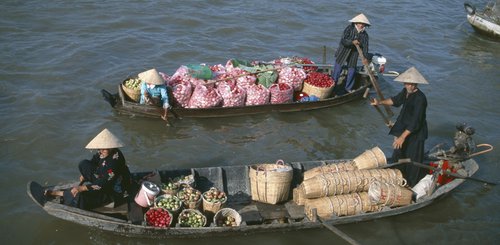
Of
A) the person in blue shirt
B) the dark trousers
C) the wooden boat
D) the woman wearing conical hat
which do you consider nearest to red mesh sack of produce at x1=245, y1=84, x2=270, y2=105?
the person in blue shirt

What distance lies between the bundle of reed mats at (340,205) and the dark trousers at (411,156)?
3.55 ft

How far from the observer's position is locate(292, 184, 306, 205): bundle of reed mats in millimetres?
7121

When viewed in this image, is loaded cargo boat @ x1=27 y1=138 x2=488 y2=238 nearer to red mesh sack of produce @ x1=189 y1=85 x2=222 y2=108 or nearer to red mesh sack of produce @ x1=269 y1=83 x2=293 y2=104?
red mesh sack of produce @ x1=189 y1=85 x2=222 y2=108

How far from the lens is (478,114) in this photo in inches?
467

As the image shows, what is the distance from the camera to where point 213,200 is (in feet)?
21.9

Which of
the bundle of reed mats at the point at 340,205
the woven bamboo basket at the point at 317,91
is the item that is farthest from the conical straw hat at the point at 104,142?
the woven bamboo basket at the point at 317,91

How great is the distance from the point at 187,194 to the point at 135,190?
0.81 m

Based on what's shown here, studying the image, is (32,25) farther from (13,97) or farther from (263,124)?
(263,124)

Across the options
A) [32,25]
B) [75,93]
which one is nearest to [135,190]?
[75,93]

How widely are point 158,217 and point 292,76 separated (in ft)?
17.2

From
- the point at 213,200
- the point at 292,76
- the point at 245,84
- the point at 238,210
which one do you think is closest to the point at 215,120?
the point at 245,84

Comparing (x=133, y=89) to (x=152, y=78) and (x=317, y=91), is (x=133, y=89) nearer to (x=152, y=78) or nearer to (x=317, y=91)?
(x=152, y=78)

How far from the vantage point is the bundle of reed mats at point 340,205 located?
6.85 m

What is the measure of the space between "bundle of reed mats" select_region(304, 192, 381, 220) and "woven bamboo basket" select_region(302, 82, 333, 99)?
12.7 feet
